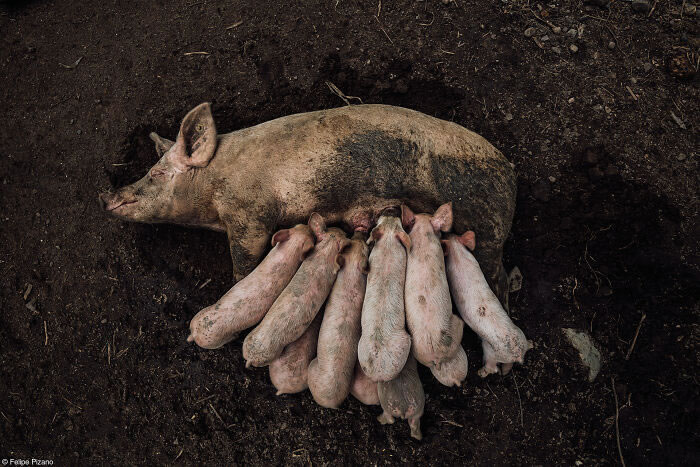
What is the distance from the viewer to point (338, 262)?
304cm

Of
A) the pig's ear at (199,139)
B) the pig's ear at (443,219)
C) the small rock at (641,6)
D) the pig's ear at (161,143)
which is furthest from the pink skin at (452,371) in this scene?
the small rock at (641,6)

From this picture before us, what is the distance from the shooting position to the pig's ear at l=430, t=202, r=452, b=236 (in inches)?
120

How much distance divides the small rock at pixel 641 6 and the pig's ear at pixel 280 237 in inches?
149

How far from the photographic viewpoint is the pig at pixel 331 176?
10.6ft

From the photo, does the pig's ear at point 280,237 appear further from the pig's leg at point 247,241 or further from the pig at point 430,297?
the pig at point 430,297

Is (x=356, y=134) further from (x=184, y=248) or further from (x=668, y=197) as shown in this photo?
(x=668, y=197)

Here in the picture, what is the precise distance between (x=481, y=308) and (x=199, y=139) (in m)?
2.38

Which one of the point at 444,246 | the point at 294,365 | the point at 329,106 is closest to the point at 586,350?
the point at 444,246

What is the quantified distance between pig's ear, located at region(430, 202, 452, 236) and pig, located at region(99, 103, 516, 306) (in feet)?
0.73

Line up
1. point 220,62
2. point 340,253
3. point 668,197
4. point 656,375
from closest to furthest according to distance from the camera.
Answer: point 340,253 → point 656,375 → point 668,197 → point 220,62

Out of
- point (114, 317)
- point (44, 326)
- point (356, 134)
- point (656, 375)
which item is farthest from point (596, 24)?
point (44, 326)

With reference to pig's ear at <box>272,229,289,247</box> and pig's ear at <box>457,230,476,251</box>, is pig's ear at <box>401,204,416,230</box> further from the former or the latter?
pig's ear at <box>272,229,289,247</box>

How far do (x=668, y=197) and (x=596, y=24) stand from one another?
1725 millimetres

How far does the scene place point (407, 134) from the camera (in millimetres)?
3252
